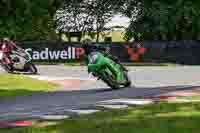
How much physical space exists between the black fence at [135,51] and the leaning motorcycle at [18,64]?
10.9 m

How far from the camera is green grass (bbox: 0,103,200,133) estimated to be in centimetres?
846

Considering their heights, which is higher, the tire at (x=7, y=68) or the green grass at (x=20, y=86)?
the green grass at (x=20, y=86)

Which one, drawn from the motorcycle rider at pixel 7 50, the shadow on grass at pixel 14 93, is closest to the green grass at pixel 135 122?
the shadow on grass at pixel 14 93

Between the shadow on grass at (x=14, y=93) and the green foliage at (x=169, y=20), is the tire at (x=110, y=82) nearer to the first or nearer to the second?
the shadow on grass at (x=14, y=93)

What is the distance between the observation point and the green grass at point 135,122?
846 centimetres

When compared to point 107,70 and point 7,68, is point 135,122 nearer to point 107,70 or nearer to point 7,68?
point 107,70

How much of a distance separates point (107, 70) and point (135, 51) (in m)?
21.5

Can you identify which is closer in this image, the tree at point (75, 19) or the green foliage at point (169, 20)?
the green foliage at point (169, 20)

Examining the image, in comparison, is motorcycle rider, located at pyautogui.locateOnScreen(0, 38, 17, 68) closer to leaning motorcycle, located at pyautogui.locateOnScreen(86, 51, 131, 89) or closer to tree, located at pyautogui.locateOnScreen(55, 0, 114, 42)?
leaning motorcycle, located at pyautogui.locateOnScreen(86, 51, 131, 89)

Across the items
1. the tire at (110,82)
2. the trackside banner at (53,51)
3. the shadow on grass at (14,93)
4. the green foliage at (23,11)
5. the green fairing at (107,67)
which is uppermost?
the green foliage at (23,11)

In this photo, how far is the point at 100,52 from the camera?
18.4 metres

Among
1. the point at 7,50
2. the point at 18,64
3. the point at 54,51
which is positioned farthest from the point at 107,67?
the point at 54,51

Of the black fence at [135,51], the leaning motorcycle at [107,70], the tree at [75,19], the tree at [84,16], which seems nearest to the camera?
the leaning motorcycle at [107,70]

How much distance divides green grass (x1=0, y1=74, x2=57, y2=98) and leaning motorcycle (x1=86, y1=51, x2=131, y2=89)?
2015 millimetres
